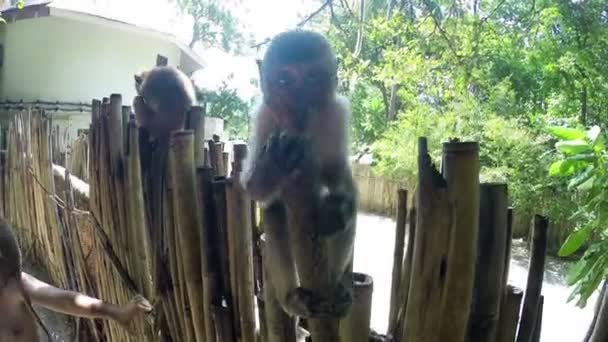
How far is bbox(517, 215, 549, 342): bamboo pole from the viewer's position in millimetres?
879

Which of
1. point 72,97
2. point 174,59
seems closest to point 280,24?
point 72,97

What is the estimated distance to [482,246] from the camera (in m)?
0.76

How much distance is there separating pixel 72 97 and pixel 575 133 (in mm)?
6721

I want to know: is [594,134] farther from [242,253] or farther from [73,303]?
[73,303]

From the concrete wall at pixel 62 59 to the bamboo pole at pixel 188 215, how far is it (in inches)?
248

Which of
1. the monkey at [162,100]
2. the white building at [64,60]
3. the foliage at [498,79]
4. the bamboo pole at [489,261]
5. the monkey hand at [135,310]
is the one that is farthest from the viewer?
the white building at [64,60]

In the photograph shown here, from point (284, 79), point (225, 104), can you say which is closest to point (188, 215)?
point (284, 79)

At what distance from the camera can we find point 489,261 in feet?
2.49

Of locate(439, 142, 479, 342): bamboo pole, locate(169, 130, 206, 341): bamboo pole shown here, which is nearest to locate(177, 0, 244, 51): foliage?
locate(169, 130, 206, 341): bamboo pole

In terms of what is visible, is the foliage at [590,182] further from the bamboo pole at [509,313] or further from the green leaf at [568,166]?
the bamboo pole at [509,313]

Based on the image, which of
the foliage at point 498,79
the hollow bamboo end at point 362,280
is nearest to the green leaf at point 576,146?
the hollow bamboo end at point 362,280

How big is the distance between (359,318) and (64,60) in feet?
22.7

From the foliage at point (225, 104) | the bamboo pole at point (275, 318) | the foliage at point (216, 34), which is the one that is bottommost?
the bamboo pole at point (275, 318)

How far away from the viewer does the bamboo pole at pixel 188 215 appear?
1099 mm
